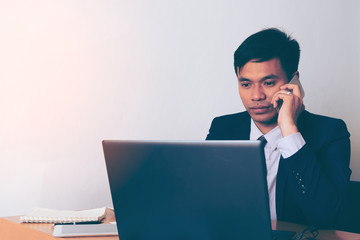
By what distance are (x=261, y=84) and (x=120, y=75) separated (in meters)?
0.81

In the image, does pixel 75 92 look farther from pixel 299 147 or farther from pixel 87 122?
pixel 299 147

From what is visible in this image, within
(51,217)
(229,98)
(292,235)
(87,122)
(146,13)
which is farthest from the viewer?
(229,98)

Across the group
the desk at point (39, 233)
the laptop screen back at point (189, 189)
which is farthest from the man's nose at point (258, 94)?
the laptop screen back at point (189, 189)

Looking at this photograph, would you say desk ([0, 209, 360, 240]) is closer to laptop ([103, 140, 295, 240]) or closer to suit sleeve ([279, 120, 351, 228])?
suit sleeve ([279, 120, 351, 228])

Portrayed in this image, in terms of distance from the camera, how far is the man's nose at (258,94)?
1.85 meters

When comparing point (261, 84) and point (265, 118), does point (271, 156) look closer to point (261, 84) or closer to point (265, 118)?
point (265, 118)

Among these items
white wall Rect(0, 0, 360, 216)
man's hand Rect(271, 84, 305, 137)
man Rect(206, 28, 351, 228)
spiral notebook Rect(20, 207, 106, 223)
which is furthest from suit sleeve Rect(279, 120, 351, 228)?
white wall Rect(0, 0, 360, 216)

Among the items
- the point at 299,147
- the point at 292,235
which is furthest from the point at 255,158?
the point at 299,147

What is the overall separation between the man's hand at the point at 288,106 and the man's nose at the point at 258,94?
0.06 m

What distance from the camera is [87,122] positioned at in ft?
7.29

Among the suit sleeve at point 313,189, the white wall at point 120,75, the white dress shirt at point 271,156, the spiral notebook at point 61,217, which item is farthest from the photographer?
the white wall at point 120,75

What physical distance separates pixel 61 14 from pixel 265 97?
1.08 metres

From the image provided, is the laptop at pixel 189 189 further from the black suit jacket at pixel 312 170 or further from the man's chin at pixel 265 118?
the man's chin at pixel 265 118

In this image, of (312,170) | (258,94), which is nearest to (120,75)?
(258,94)
